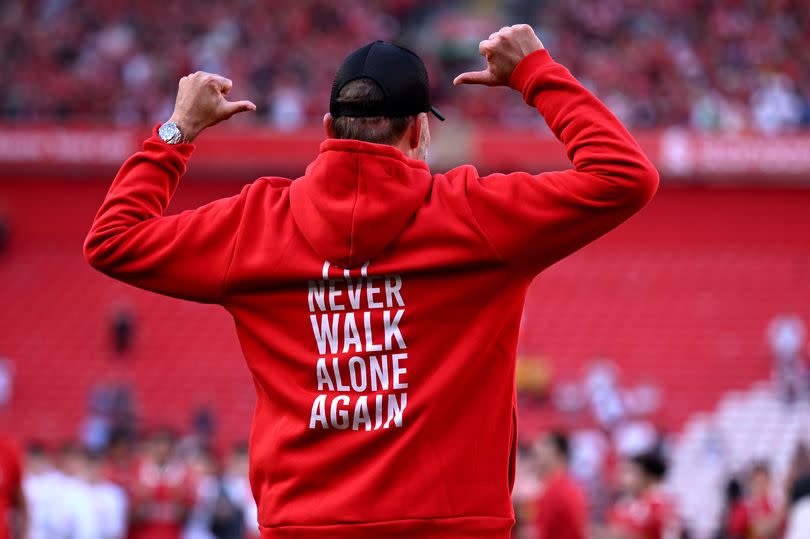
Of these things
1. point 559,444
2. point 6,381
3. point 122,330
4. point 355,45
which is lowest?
point 559,444

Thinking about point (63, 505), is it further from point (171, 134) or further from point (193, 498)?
point (171, 134)

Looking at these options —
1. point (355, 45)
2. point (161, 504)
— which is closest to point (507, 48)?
point (161, 504)

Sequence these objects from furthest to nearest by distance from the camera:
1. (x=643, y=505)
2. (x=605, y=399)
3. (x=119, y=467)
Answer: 1. (x=605, y=399)
2. (x=119, y=467)
3. (x=643, y=505)

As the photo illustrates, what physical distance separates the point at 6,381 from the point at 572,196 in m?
20.9

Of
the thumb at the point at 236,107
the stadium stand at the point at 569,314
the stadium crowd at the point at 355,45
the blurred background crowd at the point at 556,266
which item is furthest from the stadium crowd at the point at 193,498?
the stadium crowd at the point at 355,45

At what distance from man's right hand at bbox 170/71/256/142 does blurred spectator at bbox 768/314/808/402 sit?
58.2ft

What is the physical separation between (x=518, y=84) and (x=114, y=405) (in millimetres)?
18488

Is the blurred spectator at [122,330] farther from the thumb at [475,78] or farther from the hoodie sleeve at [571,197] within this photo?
the hoodie sleeve at [571,197]

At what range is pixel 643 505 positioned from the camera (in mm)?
7137

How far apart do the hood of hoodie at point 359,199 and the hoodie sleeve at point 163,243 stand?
0.17 m

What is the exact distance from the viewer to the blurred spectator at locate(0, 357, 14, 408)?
21516 mm

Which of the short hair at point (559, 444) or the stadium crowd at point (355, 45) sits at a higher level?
the stadium crowd at point (355, 45)

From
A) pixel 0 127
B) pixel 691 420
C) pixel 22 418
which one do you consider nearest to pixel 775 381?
pixel 691 420

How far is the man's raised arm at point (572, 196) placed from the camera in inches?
85.6
